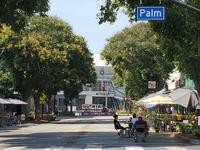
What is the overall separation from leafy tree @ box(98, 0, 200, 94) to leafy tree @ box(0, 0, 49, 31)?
338 cm

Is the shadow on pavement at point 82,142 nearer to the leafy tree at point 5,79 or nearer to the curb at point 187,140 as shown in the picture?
the curb at point 187,140

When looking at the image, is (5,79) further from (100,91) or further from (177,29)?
(100,91)

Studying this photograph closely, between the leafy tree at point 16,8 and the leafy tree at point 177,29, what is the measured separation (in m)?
3.38

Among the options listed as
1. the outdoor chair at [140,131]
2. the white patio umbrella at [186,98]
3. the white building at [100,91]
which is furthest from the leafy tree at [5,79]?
the white building at [100,91]

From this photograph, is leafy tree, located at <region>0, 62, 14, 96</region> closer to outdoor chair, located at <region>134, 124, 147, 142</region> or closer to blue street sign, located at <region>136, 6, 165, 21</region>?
outdoor chair, located at <region>134, 124, 147, 142</region>

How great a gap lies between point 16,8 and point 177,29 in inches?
370

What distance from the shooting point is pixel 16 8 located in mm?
35656

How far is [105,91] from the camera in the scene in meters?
170

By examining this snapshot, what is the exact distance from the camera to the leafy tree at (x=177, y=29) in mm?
31906

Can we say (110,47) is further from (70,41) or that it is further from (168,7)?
(168,7)

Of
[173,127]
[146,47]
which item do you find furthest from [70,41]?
[173,127]

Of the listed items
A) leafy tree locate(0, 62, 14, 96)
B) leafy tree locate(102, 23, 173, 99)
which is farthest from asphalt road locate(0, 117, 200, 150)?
leafy tree locate(102, 23, 173, 99)

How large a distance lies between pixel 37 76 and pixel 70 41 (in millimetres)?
12565

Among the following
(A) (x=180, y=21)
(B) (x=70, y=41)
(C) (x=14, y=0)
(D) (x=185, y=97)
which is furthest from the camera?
(B) (x=70, y=41)
